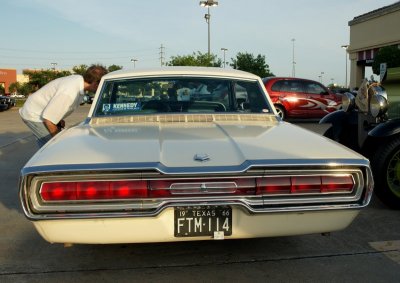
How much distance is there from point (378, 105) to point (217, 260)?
2.53 metres

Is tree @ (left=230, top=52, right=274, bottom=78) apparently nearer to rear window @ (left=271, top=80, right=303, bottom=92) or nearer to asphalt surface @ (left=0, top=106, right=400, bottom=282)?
rear window @ (left=271, top=80, right=303, bottom=92)

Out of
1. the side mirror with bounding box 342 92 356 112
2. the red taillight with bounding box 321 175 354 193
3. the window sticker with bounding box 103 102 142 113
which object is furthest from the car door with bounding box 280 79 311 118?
the red taillight with bounding box 321 175 354 193

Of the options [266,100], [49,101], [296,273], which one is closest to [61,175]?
[296,273]

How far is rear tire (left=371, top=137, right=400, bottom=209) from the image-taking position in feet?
14.9

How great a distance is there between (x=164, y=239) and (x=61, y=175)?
698 millimetres

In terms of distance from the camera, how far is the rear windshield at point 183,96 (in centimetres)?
420

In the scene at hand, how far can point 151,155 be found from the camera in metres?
2.72

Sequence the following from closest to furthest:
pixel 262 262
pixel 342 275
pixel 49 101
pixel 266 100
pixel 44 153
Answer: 1. pixel 44 153
2. pixel 342 275
3. pixel 262 262
4. pixel 266 100
5. pixel 49 101

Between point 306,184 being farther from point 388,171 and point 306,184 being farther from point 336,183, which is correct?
point 388,171

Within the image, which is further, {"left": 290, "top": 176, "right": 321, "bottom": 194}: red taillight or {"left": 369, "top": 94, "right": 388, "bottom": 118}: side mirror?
{"left": 369, "top": 94, "right": 388, "bottom": 118}: side mirror

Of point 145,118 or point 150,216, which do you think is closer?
point 150,216

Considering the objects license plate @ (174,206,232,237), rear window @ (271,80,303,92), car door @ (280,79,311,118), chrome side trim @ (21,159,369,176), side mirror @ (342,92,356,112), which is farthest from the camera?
rear window @ (271,80,303,92)

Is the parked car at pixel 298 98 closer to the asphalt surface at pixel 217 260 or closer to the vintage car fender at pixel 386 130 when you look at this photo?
the vintage car fender at pixel 386 130

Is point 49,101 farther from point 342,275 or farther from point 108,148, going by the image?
point 342,275
